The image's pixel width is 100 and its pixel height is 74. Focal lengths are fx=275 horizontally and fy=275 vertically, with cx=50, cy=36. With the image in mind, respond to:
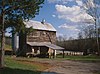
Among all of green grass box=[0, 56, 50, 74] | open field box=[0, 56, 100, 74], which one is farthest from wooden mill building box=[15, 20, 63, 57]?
green grass box=[0, 56, 50, 74]

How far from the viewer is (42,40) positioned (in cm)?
7069

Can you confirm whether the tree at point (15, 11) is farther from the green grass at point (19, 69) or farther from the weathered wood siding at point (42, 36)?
the weathered wood siding at point (42, 36)

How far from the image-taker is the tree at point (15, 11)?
29.0 m

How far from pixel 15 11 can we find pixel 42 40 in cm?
4111

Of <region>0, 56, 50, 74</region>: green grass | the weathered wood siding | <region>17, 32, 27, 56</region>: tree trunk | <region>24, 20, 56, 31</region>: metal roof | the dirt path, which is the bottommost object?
the dirt path

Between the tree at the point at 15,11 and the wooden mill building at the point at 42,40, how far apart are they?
3224cm

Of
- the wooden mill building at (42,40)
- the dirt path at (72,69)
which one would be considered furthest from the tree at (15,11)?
the wooden mill building at (42,40)

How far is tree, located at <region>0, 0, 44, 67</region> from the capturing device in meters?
29.0

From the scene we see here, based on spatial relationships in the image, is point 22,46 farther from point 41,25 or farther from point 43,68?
point 43,68

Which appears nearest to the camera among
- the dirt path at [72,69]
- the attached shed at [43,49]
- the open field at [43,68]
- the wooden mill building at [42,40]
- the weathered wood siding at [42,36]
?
the open field at [43,68]

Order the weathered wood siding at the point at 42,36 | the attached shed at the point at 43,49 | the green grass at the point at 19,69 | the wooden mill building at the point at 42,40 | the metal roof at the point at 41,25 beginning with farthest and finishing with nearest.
Result: the metal roof at the point at 41,25, the weathered wood siding at the point at 42,36, the wooden mill building at the point at 42,40, the attached shed at the point at 43,49, the green grass at the point at 19,69

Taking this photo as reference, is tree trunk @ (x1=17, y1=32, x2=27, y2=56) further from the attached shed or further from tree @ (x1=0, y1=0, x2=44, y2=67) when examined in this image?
tree @ (x1=0, y1=0, x2=44, y2=67)

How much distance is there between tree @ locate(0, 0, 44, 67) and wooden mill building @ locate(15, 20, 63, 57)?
32245 millimetres

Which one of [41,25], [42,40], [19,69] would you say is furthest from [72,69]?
[41,25]
